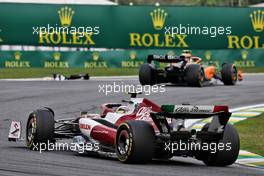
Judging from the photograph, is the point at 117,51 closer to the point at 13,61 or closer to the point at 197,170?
the point at 13,61

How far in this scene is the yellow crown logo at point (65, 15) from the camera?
39656 mm

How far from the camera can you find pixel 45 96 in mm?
24281

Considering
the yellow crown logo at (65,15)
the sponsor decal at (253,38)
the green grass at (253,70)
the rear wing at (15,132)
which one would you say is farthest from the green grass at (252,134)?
the sponsor decal at (253,38)

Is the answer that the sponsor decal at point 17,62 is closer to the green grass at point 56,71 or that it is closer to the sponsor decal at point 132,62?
the green grass at point 56,71

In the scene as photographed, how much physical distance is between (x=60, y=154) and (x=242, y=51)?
29.6 meters

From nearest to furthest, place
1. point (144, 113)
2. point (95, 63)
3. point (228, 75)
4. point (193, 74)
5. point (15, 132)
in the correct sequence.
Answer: point (144, 113) → point (15, 132) → point (193, 74) → point (228, 75) → point (95, 63)

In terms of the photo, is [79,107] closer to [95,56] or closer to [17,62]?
[17,62]

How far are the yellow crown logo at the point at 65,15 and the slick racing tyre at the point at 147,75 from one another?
12.0 metres

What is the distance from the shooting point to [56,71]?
38312mm

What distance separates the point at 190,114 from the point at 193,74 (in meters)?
17.1

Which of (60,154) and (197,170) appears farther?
(60,154)

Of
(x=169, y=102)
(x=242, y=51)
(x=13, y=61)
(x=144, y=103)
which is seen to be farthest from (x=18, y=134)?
(x=242, y=51)

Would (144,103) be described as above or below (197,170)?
above

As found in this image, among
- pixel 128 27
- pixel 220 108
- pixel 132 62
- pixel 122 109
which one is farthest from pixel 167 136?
pixel 128 27
